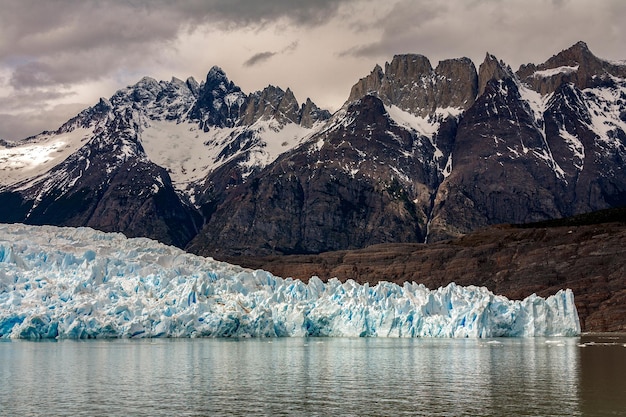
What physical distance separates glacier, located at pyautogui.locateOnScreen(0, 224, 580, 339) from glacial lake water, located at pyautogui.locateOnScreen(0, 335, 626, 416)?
38.0ft

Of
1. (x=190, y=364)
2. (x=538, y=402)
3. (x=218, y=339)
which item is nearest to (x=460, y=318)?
→ (x=218, y=339)

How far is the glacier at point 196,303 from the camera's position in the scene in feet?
393

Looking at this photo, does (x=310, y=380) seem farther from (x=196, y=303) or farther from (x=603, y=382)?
(x=196, y=303)

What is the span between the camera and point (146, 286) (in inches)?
4966

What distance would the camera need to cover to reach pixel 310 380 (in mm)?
71750

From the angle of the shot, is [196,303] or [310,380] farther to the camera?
[196,303]

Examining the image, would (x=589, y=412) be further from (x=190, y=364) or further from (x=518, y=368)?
(x=190, y=364)

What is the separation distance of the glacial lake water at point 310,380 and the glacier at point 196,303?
11581mm

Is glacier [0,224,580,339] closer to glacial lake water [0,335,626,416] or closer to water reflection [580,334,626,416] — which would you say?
glacial lake water [0,335,626,416]

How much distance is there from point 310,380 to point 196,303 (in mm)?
53209

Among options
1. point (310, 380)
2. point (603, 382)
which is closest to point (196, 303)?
point (310, 380)

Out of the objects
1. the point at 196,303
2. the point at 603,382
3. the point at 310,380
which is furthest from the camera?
the point at 196,303

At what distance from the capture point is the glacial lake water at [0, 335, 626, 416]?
185 ft

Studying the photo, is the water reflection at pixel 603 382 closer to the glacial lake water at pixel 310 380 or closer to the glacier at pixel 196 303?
the glacial lake water at pixel 310 380
